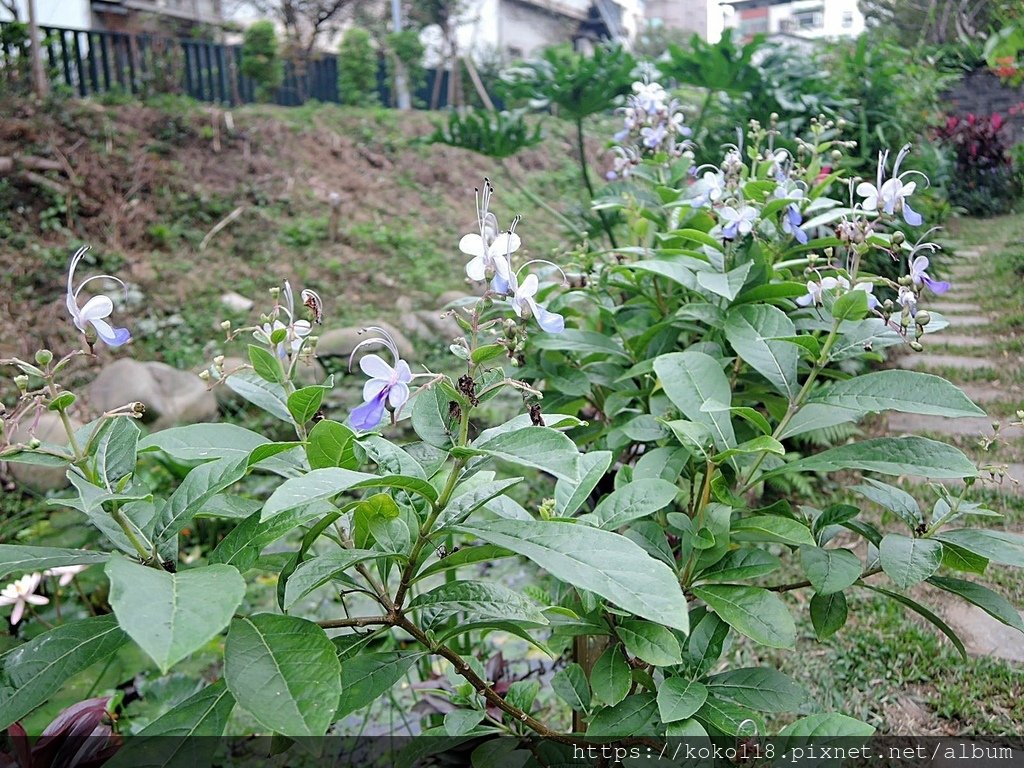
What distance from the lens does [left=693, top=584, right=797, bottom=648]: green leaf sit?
810mm

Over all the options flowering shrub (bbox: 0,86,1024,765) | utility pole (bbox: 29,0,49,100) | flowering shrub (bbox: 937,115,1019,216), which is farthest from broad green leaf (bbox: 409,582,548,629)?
utility pole (bbox: 29,0,49,100)

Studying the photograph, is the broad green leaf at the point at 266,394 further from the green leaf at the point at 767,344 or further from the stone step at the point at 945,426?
the stone step at the point at 945,426

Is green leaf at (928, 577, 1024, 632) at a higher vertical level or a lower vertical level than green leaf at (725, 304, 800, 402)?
lower

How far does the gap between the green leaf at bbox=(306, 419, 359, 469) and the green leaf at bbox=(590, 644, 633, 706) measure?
0.40 metres

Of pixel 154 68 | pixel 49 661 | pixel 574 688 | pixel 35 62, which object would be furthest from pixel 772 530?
pixel 154 68

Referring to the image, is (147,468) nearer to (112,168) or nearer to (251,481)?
(251,481)

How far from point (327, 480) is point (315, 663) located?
0.48ft

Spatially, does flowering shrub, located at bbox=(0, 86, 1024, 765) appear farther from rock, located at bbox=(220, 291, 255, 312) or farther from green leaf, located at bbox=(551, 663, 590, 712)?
rock, located at bbox=(220, 291, 255, 312)

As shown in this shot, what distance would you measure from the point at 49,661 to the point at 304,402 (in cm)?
31

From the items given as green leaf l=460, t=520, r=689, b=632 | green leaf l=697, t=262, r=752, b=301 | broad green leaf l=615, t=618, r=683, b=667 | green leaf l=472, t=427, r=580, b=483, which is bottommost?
broad green leaf l=615, t=618, r=683, b=667

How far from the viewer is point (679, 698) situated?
0.79m

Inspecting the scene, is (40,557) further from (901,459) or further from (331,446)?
(901,459)

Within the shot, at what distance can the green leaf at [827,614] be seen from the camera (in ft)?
3.00

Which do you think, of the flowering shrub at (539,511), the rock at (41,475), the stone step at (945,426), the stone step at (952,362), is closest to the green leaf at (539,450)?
the flowering shrub at (539,511)
